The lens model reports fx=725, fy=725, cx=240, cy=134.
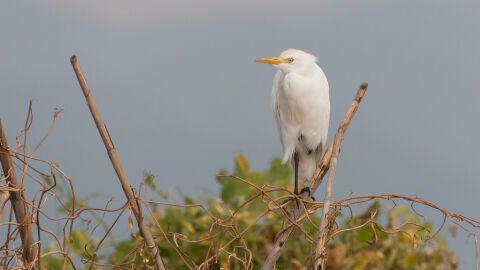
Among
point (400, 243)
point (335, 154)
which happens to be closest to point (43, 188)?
point (335, 154)

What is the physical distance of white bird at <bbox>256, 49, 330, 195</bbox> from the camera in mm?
2670

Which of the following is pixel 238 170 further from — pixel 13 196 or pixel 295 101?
pixel 13 196

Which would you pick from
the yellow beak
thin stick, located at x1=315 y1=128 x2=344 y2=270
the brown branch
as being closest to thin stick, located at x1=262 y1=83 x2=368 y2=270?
thin stick, located at x1=315 y1=128 x2=344 y2=270

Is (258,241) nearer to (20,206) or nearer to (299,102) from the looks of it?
(299,102)

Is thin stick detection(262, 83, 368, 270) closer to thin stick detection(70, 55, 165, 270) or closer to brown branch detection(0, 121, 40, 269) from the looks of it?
thin stick detection(70, 55, 165, 270)

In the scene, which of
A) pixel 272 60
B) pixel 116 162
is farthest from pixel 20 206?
pixel 272 60

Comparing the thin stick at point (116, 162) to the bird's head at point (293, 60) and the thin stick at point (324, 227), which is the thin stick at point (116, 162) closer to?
the thin stick at point (324, 227)

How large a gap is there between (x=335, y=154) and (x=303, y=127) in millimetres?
1235

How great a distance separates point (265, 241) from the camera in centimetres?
277

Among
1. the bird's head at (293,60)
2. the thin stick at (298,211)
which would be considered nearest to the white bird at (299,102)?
the bird's head at (293,60)

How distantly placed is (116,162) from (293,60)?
4.68ft

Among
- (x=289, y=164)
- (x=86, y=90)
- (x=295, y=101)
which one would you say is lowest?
(x=289, y=164)

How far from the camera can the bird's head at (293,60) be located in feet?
8.64

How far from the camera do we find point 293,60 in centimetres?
266
